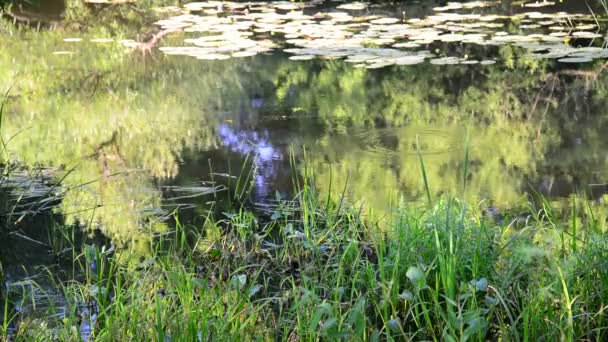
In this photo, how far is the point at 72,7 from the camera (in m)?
9.08

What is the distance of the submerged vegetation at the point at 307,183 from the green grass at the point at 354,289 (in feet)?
0.04

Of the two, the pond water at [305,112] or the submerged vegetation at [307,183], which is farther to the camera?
the pond water at [305,112]

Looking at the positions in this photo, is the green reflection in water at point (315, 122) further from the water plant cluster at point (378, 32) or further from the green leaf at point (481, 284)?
the green leaf at point (481, 284)

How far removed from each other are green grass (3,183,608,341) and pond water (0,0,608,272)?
12.3 inches

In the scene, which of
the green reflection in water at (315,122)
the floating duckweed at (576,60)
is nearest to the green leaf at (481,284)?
the green reflection in water at (315,122)

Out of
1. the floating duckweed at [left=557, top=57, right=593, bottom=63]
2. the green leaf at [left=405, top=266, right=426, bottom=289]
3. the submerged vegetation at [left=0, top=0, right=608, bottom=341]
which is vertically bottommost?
the submerged vegetation at [left=0, top=0, right=608, bottom=341]

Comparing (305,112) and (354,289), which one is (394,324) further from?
(305,112)

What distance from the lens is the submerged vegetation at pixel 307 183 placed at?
218 centimetres

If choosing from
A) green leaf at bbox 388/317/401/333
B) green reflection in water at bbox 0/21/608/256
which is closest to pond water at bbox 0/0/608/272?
green reflection in water at bbox 0/21/608/256

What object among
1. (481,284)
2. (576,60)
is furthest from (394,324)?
(576,60)

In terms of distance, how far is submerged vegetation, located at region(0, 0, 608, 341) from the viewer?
85.7 inches

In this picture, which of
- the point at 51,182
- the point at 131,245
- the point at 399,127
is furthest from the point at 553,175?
the point at 51,182

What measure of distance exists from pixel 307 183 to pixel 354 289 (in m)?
1.26

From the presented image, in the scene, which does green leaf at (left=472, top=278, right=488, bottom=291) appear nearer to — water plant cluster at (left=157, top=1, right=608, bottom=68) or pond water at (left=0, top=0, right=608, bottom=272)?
pond water at (left=0, top=0, right=608, bottom=272)
